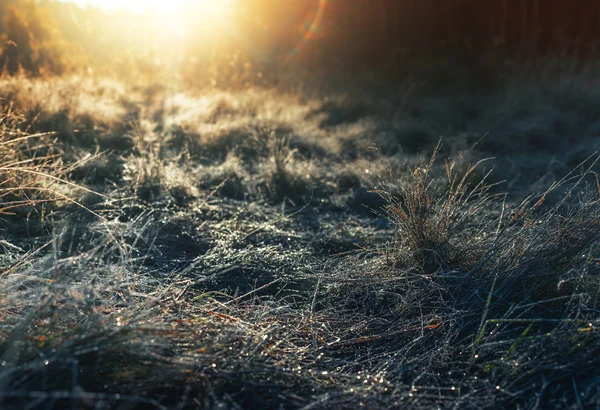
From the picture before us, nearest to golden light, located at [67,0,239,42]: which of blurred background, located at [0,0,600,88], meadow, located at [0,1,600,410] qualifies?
blurred background, located at [0,0,600,88]

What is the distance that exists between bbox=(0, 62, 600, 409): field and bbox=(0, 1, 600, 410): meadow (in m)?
0.01

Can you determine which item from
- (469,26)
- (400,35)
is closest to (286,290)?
(400,35)

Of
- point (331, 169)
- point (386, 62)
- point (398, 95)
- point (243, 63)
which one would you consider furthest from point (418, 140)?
point (243, 63)

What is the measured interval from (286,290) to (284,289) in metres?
0.02

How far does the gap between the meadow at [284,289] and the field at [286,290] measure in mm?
10

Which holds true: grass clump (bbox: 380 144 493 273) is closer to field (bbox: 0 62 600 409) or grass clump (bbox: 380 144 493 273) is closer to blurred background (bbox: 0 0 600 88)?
field (bbox: 0 62 600 409)

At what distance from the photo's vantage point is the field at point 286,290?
5.26 feet

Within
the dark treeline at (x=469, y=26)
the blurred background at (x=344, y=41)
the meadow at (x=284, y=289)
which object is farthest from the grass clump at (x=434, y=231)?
the dark treeline at (x=469, y=26)

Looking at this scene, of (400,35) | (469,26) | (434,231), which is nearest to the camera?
(434,231)

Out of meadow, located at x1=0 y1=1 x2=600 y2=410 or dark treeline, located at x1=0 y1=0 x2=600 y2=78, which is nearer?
meadow, located at x1=0 y1=1 x2=600 y2=410

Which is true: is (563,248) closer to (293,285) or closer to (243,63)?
(293,285)

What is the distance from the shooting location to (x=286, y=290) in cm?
259

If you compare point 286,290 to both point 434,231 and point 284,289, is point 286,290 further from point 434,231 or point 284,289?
point 434,231

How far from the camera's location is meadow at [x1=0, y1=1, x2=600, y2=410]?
1604 mm
